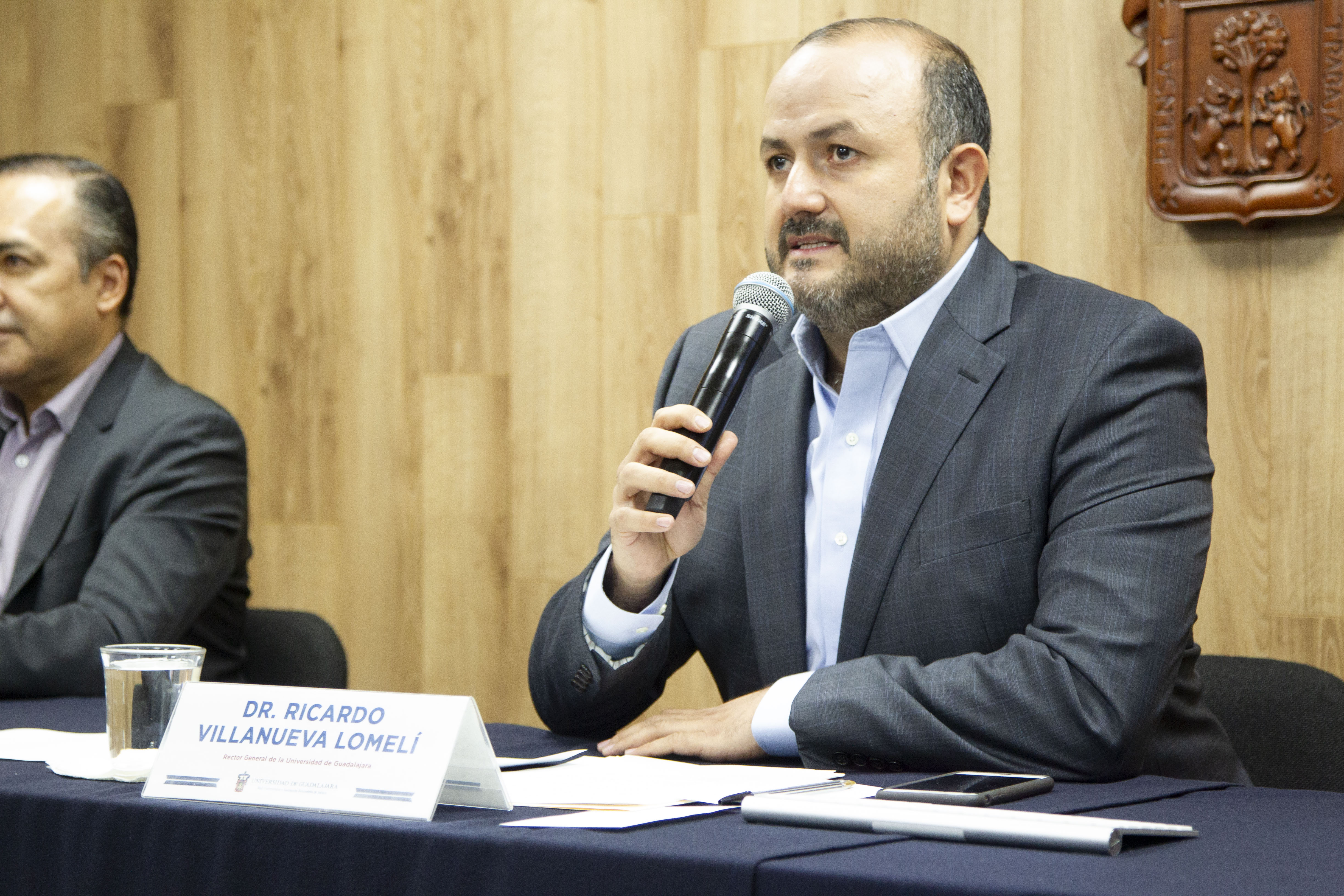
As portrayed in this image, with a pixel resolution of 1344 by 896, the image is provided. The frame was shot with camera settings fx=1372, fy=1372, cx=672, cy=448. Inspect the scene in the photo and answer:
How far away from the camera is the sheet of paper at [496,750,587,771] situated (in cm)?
121

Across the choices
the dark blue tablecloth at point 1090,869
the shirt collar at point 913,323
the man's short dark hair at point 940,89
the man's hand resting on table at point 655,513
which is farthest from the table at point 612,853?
the man's short dark hair at point 940,89

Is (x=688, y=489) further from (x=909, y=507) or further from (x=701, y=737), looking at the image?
(x=909, y=507)

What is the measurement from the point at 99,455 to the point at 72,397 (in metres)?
0.18

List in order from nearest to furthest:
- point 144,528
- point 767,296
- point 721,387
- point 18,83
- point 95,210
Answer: point 721,387 < point 767,296 < point 144,528 < point 95,210 < point 18,83

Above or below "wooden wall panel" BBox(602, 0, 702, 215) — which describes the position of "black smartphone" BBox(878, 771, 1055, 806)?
below

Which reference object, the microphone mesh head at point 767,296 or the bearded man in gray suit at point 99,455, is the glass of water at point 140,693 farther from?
the bearded man in gray suit at point 99,455

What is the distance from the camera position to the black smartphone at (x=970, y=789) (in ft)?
3.24

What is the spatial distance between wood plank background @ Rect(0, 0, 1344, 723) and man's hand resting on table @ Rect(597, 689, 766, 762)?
4.26 feet

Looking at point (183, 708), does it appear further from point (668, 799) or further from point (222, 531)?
point (222, 531)

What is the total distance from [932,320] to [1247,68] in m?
0.92

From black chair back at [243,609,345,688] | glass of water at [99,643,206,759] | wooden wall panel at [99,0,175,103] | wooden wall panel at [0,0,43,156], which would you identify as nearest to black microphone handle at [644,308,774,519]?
glass of water at [99,643,206,759]

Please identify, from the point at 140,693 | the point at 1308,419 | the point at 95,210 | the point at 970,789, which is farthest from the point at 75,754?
the point at 1308,419

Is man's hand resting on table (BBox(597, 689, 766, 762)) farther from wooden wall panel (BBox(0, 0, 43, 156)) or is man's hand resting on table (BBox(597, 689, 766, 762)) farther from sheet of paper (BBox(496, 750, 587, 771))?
wooden wall panel (BBox(0, 0, 43, 156))

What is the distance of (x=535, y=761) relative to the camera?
1223mm
